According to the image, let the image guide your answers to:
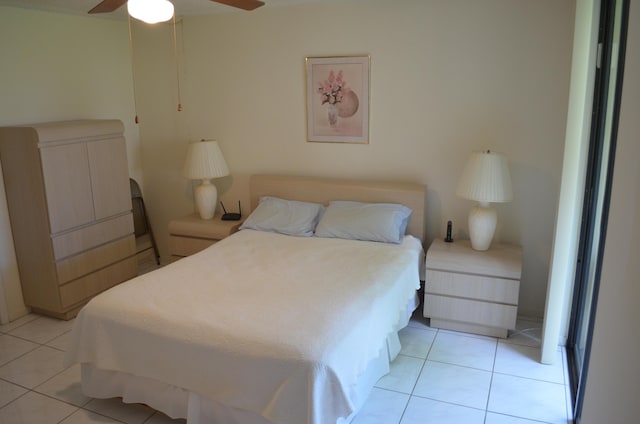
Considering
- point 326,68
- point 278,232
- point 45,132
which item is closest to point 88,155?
point 45,132

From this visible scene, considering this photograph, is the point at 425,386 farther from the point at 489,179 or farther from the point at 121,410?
the point at 121,410

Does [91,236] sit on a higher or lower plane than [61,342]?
higher

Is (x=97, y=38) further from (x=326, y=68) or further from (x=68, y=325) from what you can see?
(x=68, y=325)

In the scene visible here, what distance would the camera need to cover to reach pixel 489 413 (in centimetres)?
261

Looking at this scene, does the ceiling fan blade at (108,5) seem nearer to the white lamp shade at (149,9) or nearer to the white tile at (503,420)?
the white lamp shade at (149,9)

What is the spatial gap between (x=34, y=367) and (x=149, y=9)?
2.38 meters

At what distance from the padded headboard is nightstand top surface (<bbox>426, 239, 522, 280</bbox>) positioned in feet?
1.14

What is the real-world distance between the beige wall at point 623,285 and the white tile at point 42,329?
3470 mm

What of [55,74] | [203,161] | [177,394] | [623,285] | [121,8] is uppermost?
[121,8]

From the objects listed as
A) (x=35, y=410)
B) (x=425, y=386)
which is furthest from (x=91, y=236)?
(x=425, y=386)

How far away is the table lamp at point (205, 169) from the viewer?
421 centimetres

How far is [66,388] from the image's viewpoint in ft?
9.61

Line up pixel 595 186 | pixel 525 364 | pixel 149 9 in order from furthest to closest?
1. pixel 525 364
2. pixel 595 186
3. pixel 149 9

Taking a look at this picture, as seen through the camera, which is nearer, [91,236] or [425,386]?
[425,386]
